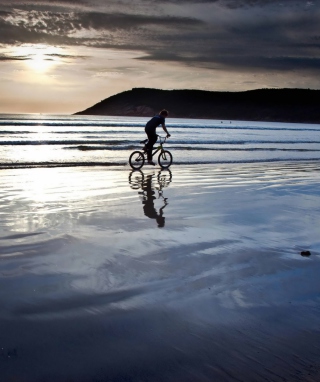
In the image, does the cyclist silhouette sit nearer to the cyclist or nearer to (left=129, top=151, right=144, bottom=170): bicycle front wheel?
(left=129, top=151, right=144, bottom=170): bicycle front wheel

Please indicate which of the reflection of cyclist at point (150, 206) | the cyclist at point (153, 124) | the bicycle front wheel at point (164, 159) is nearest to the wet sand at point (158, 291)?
the reflection of cyclist at point (150, 206)

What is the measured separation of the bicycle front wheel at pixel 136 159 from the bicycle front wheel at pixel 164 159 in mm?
772

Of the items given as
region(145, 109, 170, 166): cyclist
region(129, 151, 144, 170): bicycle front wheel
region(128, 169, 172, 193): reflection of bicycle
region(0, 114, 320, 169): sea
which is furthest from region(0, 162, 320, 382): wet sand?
region(0, 114, 320, 169): sea

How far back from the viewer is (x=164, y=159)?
1778 cm

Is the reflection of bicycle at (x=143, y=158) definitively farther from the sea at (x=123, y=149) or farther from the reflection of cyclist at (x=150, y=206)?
the reflection of cyclist at (x=150, y=206)

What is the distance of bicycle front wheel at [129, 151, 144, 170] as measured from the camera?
17297mm

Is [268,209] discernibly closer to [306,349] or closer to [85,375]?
[306,349]

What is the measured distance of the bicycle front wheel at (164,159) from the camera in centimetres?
1778

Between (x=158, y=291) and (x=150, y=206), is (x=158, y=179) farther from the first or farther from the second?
(x=158, y=291)

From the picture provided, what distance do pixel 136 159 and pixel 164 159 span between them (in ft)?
3.91

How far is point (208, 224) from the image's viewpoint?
25.5 ft

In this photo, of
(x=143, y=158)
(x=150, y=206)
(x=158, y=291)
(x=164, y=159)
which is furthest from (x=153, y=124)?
(x=158, y=291)

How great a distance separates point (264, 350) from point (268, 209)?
6.01 metres

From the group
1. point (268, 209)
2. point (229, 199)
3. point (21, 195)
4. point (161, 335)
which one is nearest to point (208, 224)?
point (268, 209)
